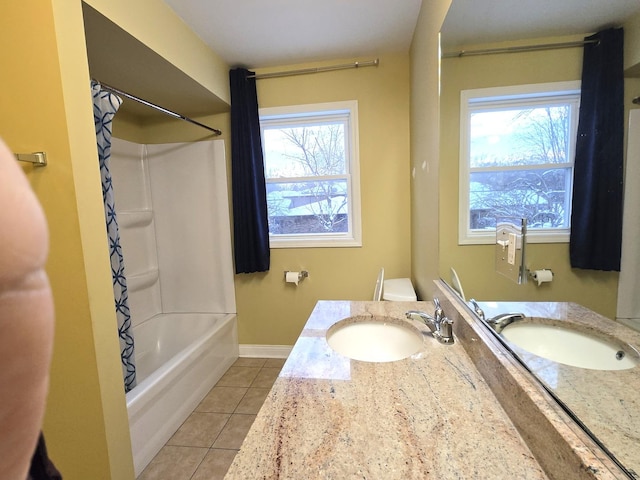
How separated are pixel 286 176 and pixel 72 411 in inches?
75.8

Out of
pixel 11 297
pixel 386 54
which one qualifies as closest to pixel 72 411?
pixel 11 297

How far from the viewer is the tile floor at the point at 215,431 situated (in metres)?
1.45

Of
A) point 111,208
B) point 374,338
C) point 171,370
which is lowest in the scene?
point 171,370

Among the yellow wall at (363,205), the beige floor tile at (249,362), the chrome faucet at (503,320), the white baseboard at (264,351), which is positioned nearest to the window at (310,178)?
the yellow wall at (363,205)

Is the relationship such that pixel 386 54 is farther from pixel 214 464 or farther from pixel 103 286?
pixel 214 464

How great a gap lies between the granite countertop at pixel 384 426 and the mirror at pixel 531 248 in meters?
0.15

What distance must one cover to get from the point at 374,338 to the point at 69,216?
1339mm

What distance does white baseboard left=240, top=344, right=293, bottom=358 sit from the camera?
250 cm

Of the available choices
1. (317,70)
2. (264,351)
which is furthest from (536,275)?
(264,351)

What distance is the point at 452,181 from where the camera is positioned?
1184 millimetres

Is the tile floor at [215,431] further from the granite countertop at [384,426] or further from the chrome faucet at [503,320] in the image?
the chrome faucet at [503,320]

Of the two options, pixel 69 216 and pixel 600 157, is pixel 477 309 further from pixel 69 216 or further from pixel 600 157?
pixel 69 216

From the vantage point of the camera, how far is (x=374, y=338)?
1232mm

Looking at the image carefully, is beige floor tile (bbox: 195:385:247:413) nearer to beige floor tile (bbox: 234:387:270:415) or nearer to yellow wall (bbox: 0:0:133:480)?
beige floor tile (bbox: 234:387:270:415)
